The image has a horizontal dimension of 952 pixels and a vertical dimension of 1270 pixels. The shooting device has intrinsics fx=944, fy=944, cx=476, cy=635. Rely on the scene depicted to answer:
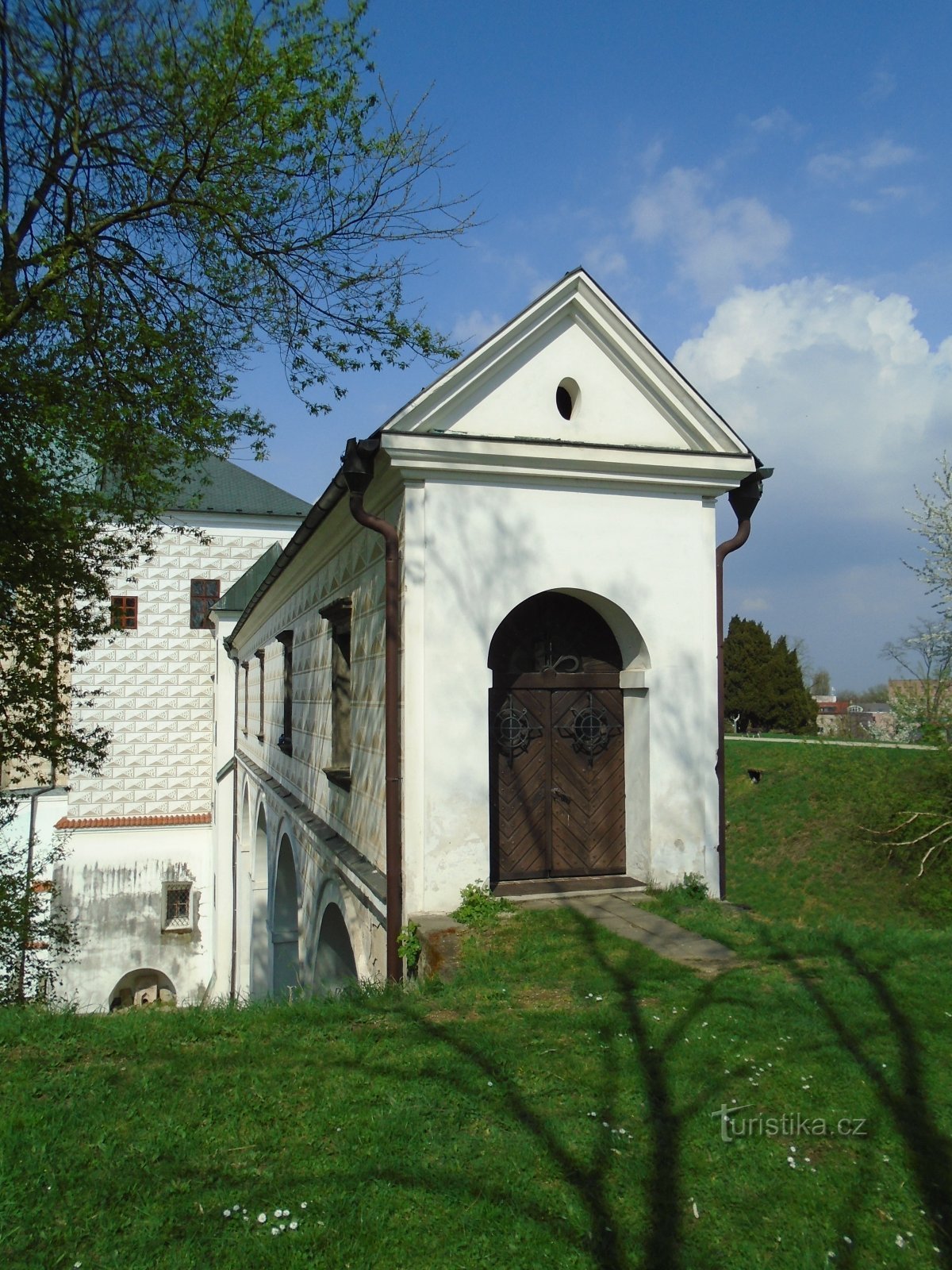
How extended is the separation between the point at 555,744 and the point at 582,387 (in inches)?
120

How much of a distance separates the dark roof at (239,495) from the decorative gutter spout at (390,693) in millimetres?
23361

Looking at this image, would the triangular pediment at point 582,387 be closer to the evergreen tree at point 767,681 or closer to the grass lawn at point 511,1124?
the grass lawn at point 511,1124

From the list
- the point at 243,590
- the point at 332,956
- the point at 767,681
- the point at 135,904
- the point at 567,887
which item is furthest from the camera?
the point at 767,681

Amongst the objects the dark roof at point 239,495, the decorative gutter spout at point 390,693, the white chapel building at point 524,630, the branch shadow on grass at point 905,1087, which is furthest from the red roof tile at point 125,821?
the branch shadow on grass at point 905,1087

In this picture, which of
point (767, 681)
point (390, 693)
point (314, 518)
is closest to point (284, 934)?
point (314, 518)

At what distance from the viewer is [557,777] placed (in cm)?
819

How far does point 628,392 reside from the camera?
8055 mm

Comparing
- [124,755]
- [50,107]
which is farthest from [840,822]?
[124,755]

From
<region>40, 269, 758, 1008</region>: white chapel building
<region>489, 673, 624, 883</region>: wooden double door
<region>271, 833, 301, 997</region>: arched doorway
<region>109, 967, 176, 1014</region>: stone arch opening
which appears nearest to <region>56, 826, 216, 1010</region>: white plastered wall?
<region>109, 967, 176, 1014</region>: stone arch opening

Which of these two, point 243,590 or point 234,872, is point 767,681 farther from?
point 234,872

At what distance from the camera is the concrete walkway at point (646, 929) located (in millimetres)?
5906

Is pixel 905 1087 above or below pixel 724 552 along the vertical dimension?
below

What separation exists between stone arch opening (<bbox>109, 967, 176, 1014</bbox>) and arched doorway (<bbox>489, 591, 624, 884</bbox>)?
79.3ft

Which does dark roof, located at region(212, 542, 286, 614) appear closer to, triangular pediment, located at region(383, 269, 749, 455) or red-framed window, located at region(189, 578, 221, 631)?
red-framed window, located at region(189, 578, 221, 631)
